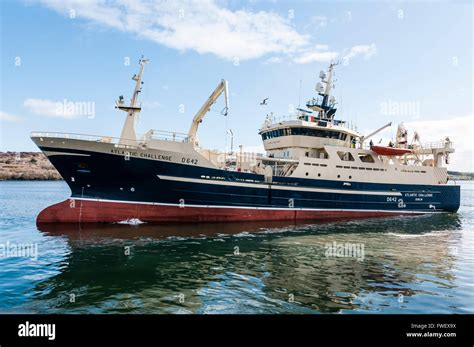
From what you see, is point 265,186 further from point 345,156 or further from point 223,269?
point 223,269

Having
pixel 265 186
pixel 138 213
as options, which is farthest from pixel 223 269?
pixel 265 186

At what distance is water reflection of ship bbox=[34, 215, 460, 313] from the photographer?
8.33 meters

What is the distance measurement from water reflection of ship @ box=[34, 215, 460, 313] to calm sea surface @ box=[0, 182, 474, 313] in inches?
1.4

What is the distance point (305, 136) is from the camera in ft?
85.7

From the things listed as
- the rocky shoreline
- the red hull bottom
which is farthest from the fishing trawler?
the rocky shoreline

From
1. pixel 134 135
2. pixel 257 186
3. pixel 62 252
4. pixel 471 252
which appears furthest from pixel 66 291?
pixel 471 252

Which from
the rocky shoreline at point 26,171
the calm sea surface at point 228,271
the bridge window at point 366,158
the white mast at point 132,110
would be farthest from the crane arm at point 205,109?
the rocky shoreline at point 26,171

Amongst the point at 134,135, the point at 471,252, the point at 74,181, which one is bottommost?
the point at 471,252

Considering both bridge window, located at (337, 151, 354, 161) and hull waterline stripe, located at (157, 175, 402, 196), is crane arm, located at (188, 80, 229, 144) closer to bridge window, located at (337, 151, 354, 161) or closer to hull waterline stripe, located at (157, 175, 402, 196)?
hull waterline stripe, located at (157, 175, 402, 196)

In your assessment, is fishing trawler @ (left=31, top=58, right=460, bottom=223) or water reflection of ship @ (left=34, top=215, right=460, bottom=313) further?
fishing trawler @ (left=31, top=58, right=460, bottom=223)

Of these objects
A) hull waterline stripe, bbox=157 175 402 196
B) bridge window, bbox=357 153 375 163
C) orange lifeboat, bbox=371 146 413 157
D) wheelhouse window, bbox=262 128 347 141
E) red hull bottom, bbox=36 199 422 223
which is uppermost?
wheelhouse window, bbox=262 128 347 141

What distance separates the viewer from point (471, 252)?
48.2 feet
